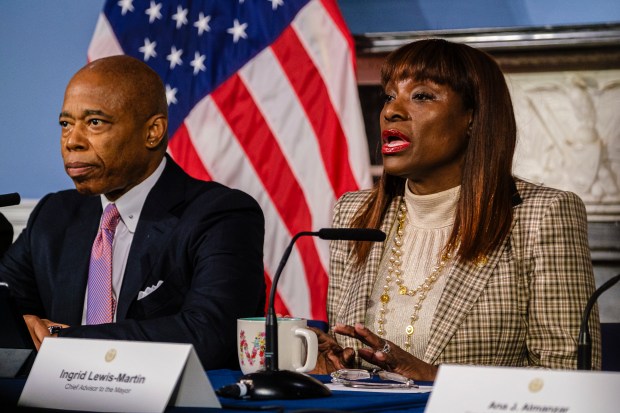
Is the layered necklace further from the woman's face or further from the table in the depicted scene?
the table

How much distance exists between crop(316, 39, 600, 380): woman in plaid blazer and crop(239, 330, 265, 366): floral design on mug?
0.96 feet

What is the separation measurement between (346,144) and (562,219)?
1.01 metres

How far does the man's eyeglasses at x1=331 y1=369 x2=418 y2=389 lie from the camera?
4.86ft

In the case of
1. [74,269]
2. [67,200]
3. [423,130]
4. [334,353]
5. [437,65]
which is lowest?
[334,353]

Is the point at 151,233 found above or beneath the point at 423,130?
beneath

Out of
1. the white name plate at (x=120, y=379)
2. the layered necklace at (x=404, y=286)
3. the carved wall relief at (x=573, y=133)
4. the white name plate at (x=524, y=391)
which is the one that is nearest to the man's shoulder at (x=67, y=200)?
the layered necklace at (x=404, y=286)

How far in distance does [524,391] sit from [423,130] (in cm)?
114

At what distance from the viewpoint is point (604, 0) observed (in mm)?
2863

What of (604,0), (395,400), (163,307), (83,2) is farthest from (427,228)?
(83,2)

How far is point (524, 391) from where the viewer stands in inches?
40.1

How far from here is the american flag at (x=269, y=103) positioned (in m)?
2.88

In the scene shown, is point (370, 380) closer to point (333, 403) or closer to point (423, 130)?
point (333, 403)

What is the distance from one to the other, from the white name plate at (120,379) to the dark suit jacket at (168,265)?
1.88 feet

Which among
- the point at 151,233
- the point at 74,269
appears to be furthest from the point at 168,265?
the point at 74,269
